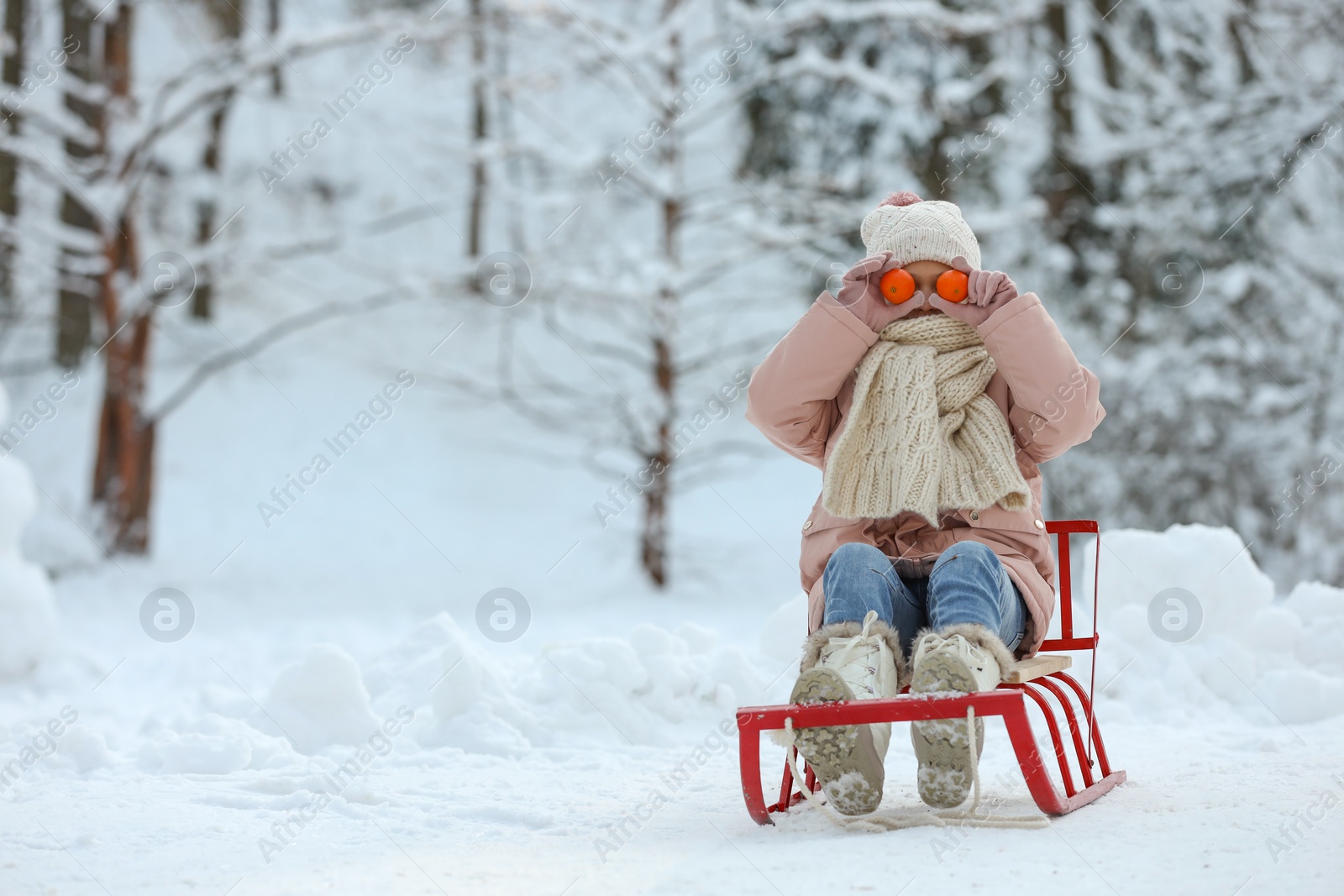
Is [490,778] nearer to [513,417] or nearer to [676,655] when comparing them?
[676,655]

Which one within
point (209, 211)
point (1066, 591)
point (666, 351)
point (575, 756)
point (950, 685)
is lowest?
point (575, 756)

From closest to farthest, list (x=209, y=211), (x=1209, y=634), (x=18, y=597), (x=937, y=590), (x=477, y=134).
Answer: (x=937, y=590) → (x=1209, y=634) → (x=18, y=597) → (x=209, y=211) → (x=477, y=134)

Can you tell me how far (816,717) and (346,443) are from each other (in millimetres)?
9055

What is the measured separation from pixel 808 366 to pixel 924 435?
0.28m

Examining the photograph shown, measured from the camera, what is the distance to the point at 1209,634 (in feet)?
12.9

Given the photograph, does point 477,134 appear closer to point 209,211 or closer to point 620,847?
point 209,211

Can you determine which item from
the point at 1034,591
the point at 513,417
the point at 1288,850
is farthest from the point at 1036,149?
the point at 1288,850

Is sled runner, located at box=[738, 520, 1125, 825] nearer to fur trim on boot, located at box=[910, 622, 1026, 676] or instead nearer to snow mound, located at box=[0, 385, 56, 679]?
fur trim on boot, located at box=[910, 622, 1026, 676]

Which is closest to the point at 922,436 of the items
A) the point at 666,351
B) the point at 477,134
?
the point at 666,351

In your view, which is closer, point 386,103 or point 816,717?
point 816,717

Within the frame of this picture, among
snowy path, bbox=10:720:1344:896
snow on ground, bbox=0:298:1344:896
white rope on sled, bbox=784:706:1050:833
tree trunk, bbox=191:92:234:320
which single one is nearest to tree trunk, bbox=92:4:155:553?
snow on ground, bbox=0:298:1344:896

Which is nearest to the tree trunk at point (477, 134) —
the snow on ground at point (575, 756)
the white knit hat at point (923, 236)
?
the snow on ground at point (575, 756)

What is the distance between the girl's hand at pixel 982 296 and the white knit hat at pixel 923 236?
0.06m

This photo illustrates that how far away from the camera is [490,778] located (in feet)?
9.37
